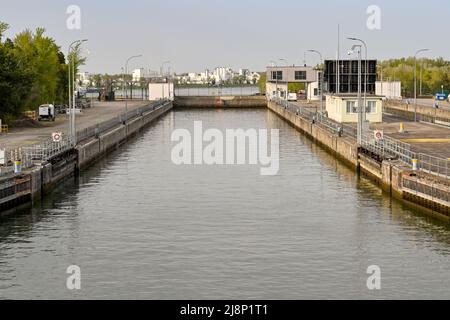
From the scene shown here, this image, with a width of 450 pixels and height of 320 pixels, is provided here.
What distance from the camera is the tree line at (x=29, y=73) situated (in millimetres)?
83250

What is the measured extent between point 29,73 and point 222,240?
54.5 m

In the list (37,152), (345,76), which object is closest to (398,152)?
(37,152)

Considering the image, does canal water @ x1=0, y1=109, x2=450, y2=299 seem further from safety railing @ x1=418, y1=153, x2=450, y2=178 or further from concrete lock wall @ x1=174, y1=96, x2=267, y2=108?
concrete lock wall @ x1=174, y1=96, x2=267, y2=108

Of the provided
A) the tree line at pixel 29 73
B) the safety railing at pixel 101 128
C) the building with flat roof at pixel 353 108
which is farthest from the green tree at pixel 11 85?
the building with flat roof at pixel 353 108

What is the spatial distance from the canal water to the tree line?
25.3 meters

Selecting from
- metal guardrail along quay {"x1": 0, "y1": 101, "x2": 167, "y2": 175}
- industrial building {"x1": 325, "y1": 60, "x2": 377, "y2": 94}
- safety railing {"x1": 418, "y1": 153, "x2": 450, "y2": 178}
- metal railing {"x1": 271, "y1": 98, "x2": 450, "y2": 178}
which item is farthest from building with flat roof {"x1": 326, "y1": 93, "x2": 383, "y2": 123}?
safety railing {"x1": 418, "y1": 153, "x2": 450, "y2": 178}

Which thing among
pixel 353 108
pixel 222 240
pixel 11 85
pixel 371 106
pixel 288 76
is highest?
pixel 288 76

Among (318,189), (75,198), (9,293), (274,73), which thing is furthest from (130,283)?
(274,73)

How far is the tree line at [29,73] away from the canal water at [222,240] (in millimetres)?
25315

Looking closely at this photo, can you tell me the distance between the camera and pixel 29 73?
87000mm

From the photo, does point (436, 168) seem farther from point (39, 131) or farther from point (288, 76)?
point (288, 76)

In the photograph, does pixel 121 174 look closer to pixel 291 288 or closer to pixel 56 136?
Answer: pixel 56 136

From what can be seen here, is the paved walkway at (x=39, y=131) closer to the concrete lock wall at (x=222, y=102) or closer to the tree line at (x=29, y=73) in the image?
the tree line at (x=29, y=73)

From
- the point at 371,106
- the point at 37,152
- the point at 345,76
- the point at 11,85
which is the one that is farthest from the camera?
the point at 345,76
